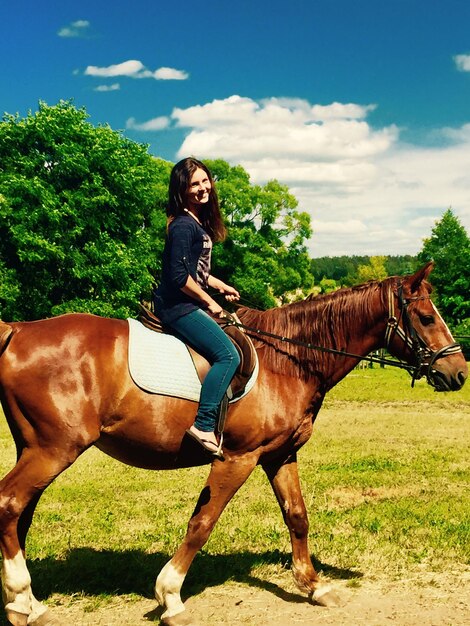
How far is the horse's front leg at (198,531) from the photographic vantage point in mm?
5000

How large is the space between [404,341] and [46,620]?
13.1 feet

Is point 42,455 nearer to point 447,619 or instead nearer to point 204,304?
point 204,304

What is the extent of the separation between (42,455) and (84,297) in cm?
2707

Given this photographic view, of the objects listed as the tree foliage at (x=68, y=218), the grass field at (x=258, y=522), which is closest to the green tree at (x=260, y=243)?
the tree foliage at (x=68, y=218)

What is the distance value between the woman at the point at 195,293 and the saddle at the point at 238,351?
7 cm

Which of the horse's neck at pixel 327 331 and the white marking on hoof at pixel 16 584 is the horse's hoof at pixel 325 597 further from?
the white marking on hoof at pixel 16 584

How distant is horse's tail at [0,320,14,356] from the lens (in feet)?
15.7

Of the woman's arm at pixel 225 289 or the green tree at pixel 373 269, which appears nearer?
the woman's arm at pixel 225 289

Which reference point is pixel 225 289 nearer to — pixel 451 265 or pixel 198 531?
pixel 198 531

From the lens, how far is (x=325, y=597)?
5.51 meters

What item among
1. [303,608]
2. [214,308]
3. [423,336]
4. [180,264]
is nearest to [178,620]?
[303,608]

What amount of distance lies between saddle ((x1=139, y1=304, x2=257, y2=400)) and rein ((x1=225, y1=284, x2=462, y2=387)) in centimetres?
9

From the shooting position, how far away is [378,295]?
5.53 meters

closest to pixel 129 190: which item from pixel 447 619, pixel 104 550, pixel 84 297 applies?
pixel 84 297
